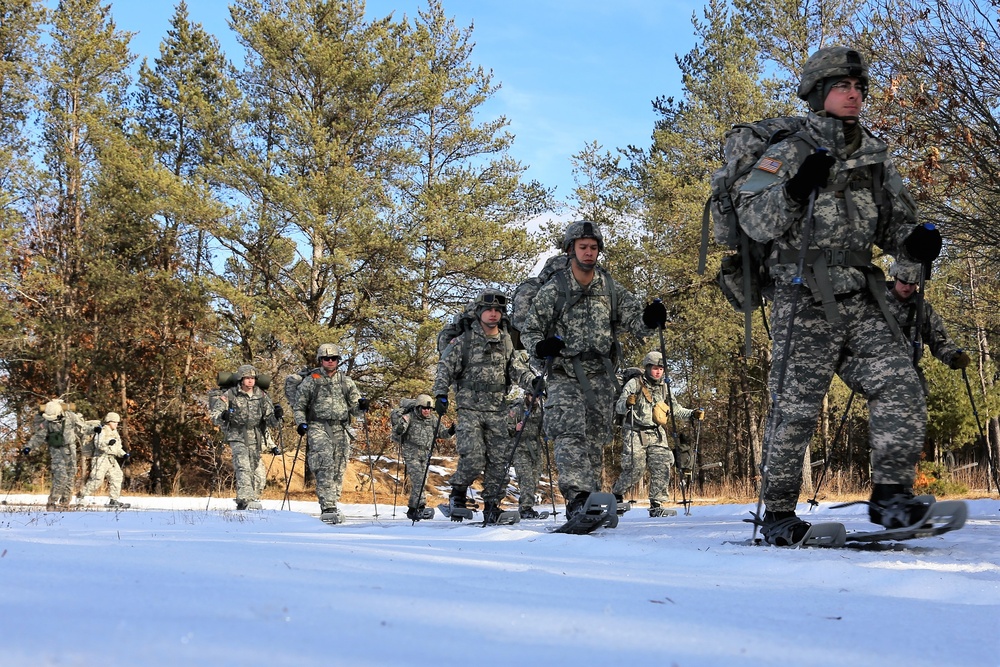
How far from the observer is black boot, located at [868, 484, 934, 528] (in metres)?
Result: 5.10

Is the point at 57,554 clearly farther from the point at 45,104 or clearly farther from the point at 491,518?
the point at 45,104

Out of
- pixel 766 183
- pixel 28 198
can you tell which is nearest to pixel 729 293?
pixel 766 183

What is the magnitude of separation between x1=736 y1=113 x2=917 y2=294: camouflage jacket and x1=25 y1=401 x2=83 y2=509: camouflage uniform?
16131 mm

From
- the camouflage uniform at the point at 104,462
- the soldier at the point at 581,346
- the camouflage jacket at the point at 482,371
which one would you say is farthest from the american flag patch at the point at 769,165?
the camouflage uniform at the point at 104,462

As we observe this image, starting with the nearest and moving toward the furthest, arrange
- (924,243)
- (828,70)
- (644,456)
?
1. (924,243)
2. (828,70)
3. (644,456)

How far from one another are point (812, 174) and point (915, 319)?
1.59m

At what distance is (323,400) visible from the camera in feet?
42.3

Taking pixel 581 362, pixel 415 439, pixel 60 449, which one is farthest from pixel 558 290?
pixel 60 449

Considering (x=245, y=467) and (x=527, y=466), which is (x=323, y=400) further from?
(x=245, y=467)

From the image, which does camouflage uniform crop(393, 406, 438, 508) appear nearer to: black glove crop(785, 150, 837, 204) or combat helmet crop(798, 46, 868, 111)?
combat helmet crop(798, 46, 868, 111)

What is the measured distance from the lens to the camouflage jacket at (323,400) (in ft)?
42.2

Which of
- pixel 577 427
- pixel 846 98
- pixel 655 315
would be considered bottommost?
pixel 577 427

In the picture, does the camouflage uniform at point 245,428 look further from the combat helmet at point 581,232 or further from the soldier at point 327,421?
the combat helmet at point 581,232

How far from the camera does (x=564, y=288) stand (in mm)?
7934
